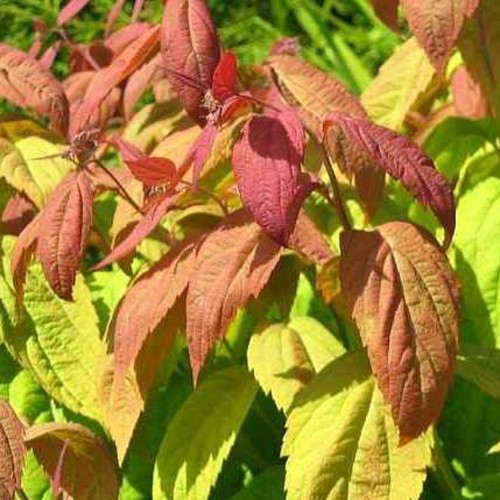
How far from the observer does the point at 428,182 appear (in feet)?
4.82

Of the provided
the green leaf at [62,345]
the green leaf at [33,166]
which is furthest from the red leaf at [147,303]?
the green leaf at [33,166]

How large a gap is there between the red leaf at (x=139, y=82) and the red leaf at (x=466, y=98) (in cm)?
46

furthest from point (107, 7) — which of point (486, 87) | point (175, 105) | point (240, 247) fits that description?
point (240, 247)

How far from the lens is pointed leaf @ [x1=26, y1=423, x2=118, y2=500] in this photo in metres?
1.68

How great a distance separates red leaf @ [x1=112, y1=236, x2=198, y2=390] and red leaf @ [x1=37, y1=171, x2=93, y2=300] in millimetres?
91

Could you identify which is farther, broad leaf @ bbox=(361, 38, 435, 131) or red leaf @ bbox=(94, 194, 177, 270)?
broad leaf @ bbox=(361, 38, 435, 131)

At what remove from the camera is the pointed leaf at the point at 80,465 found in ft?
5.51

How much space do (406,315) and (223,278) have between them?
216 millimetres

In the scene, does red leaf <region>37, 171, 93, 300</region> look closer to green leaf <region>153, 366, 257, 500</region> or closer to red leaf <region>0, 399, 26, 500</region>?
red leaf <region>0, 399, 26, 500</region>

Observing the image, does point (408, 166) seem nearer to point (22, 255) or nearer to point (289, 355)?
point (289, 355)

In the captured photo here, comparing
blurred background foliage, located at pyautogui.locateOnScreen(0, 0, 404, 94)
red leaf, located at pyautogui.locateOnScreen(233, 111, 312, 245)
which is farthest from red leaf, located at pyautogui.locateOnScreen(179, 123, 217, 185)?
blurred background foliage, located at pyautogui.locateOnScreen(0, 0, 404, 94)

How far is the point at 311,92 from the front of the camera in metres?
1.72

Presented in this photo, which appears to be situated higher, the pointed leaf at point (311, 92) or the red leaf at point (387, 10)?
the red leaf at point (387, 10)

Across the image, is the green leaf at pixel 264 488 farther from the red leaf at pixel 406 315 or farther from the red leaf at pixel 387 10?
the red leaf at pixel 387 10
